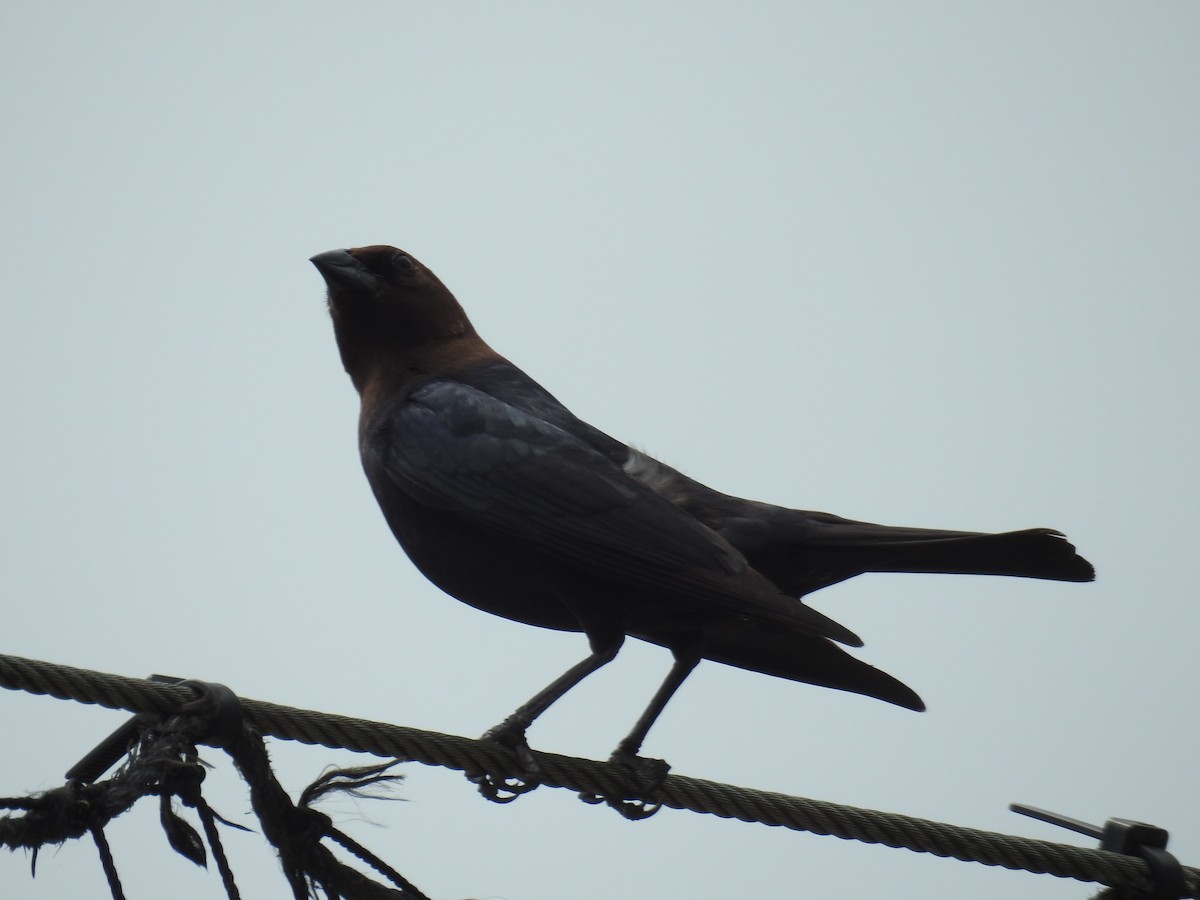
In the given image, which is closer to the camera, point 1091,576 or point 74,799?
point 74,799

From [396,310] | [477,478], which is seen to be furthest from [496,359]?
[477,478]

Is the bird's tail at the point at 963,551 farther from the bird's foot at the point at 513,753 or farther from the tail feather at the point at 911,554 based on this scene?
the bird's foot at the point at 513,753

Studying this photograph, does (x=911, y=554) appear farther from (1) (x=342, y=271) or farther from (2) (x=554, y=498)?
(1) (x=342, y=271)

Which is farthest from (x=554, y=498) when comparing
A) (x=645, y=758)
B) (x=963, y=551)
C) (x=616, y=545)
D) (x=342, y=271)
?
(x=342, y=271)

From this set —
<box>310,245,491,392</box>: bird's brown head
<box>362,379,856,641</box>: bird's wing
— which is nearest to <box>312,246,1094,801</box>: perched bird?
<box>362,379,856,641</box>: bird's wing

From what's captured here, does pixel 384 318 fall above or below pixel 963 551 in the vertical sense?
above

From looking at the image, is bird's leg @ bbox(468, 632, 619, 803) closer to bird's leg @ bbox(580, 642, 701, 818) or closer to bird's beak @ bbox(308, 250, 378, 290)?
bird's leg @ bbox(580, 642, 701, 818)

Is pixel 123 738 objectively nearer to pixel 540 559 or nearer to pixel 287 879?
pixel 287 879
